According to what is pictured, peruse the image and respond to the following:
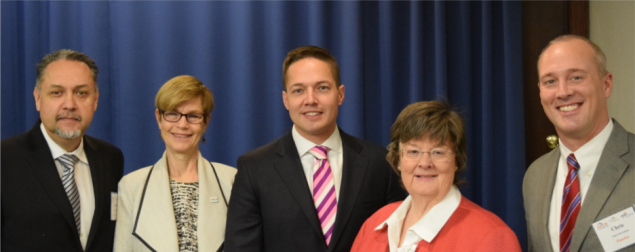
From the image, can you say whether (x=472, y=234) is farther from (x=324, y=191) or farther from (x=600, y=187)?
(x=324, y=191)

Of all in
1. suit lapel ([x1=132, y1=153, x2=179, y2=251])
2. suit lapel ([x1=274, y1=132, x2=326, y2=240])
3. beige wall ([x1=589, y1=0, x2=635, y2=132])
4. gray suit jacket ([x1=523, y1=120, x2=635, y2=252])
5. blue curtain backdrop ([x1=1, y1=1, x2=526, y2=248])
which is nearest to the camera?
gray suit jacket ([x1=523, y1=120, x2=635, y2=252])

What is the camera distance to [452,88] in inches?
158

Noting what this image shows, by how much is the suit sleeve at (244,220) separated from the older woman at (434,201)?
0.53 m

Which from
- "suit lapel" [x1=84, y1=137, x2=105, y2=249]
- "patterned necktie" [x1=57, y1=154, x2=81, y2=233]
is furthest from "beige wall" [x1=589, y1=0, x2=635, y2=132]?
"patterned necktie" [x1=57, y1=154, x2=81, y2=233]

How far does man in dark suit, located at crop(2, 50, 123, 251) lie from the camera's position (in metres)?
2.46

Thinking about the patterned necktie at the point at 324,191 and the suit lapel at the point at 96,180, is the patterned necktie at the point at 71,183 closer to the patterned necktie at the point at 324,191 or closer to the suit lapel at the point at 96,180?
the suit lapel at the point at 96,180

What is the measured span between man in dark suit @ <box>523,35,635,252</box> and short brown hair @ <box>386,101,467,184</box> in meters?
0.45

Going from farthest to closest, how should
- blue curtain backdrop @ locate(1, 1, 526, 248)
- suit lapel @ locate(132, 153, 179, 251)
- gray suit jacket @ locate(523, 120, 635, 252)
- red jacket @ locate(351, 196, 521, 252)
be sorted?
1. blue curtain backdrop @ locate(1, 1, 526, 248)
2. suit lapel @ locate(132, 153, 179, 251)
3. gray suit jacket @ locate(523, 120, 635, 252)
4. red jacket @ locate(351, 196, 521, 252)

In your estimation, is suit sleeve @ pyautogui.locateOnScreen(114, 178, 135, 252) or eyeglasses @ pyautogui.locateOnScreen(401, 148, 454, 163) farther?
suit sleeve @ pyautogui.locateOnScreen(114, 178, 135, 252)

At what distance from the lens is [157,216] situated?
2.55 metres

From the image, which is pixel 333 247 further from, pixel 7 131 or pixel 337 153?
pixel 7 131

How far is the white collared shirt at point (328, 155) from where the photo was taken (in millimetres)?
2525

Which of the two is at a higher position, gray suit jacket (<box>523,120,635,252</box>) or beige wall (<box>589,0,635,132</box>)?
beige wall (<box>589,0,635,132</box>)

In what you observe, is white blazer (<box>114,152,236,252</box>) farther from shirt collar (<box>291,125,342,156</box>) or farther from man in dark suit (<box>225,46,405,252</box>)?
shirt collar (<box>291,125,342,156</box>)
